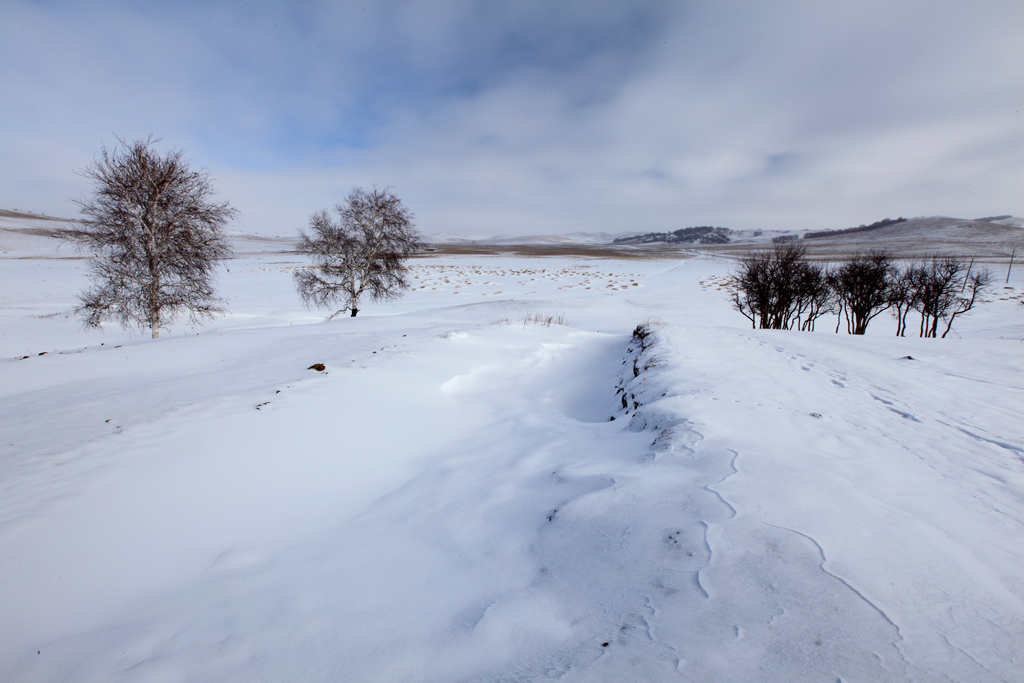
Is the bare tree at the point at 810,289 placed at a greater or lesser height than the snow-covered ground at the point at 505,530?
greater

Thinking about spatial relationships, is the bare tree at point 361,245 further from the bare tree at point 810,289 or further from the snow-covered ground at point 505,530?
the bare tree at point 810,289

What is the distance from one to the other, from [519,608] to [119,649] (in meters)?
2.23

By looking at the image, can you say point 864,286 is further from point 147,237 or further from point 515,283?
point 147,237

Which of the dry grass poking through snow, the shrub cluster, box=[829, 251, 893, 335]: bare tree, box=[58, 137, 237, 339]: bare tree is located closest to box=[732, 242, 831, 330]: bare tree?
the shrub cluster

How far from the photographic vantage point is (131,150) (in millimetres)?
12273

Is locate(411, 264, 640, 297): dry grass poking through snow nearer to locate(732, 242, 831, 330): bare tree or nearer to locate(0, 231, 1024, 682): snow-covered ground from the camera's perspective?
locate(732, 242, 831, 330): bare tree

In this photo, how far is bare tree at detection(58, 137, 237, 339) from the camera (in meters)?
12.3

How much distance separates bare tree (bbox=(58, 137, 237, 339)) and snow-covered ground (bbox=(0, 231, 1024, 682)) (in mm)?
7494

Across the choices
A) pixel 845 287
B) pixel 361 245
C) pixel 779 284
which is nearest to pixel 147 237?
pixel 361 245

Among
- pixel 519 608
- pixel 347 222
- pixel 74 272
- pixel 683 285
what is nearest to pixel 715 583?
pixel 519 608

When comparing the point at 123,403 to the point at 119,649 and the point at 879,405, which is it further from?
the point at 879,405

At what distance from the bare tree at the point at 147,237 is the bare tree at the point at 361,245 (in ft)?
15.1

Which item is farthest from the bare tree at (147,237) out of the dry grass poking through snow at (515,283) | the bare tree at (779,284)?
the bare tree at (779,284)

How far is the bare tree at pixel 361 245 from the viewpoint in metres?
18.2
